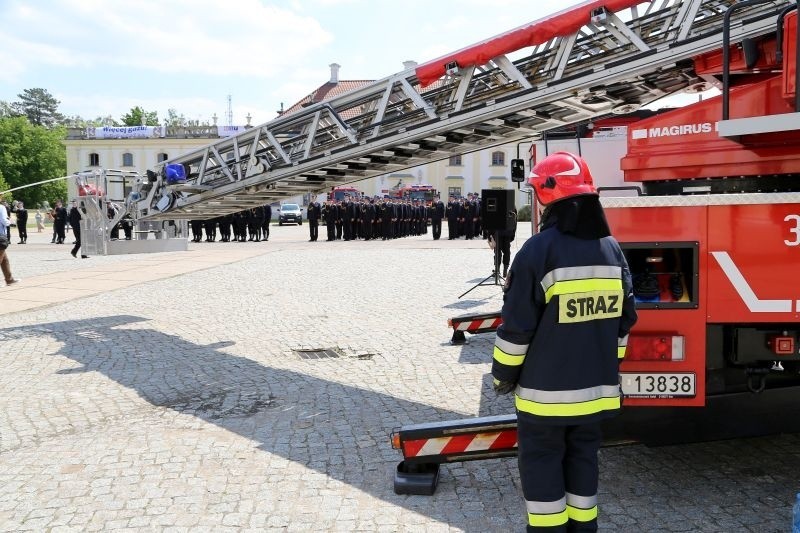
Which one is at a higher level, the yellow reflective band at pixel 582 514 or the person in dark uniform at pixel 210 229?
the person in dark uniform at pixel 210 229

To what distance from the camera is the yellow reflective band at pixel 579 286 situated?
2.65 meters

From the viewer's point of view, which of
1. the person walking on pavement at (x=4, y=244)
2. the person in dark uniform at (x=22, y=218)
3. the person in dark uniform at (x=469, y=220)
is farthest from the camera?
the person in dark uniform at (x=469, y=220)

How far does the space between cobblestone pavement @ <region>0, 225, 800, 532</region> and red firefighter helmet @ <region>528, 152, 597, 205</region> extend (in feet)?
5.55

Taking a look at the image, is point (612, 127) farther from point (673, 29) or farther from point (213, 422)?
point (213, 422)

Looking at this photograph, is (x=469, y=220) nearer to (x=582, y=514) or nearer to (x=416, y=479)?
(x=416, y=479)

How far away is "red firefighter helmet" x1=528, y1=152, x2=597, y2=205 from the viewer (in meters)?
2.73

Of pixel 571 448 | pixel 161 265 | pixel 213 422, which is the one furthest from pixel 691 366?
pixel 161 265

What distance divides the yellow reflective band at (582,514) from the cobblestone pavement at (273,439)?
65cm

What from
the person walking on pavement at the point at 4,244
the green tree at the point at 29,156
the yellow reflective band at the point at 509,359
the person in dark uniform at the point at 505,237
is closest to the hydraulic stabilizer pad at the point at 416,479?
the yellow reflective band at the point at 509,359

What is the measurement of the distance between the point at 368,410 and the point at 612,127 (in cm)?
340

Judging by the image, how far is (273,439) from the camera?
4.71m

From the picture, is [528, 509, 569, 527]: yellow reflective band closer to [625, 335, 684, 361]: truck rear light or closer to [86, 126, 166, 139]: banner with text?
[625, 335, 684, 361]: truck rear light

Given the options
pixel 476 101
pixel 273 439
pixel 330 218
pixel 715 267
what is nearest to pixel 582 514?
pixel 715 267

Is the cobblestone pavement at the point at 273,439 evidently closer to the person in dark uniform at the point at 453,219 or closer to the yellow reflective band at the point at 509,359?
the yellow reflective band at the point at 509,359
